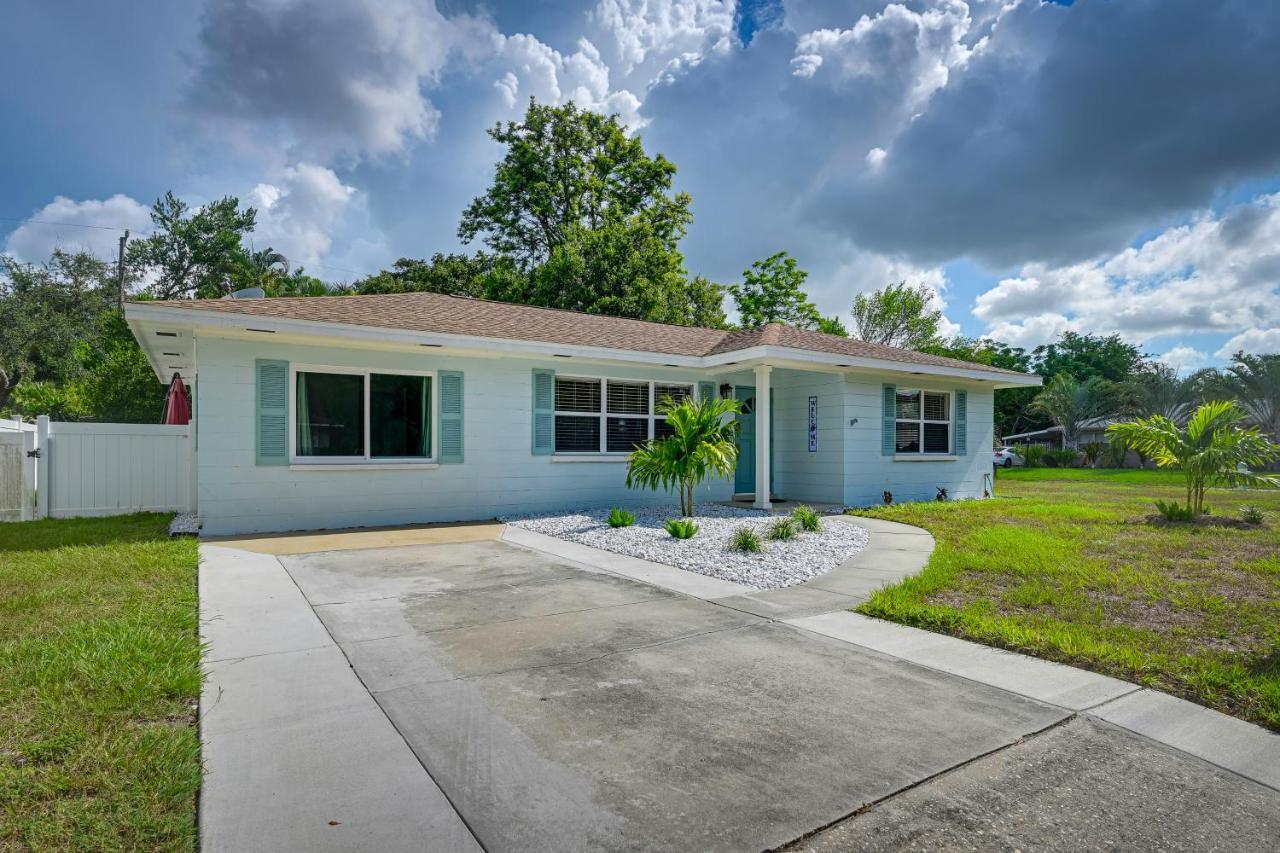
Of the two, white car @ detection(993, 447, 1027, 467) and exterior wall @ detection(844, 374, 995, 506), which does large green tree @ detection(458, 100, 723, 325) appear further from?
white car @ detection(993, 447, 1027, 467)

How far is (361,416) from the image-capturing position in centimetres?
962

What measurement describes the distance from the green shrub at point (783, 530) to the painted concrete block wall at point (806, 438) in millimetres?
4137

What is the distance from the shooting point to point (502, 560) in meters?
7.05


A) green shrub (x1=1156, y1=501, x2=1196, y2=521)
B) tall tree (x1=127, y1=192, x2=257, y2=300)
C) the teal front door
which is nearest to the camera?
green shrub (x1=1156, y1=501, x2=1196, y2=521)

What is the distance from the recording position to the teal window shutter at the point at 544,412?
10.8 metres

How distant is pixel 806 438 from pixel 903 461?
2046 millimetres

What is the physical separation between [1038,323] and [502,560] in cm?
4991

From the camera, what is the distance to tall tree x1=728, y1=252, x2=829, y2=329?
32094mm

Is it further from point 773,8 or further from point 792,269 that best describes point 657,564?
point 792,269

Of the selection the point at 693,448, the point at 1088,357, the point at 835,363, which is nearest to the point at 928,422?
the point at 835,363

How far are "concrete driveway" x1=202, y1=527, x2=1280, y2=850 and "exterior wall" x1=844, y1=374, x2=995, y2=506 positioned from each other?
321 inches

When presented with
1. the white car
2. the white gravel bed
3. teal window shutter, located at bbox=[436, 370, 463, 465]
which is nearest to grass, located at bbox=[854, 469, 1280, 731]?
the white gravel bed

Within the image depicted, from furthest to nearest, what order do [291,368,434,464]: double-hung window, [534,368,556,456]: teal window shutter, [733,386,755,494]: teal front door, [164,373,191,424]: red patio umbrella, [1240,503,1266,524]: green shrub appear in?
1. [733,386,755,494]: teal front door
2. [164,373,191,424]: red patio umbrella
3. [534,368,556,456]: teal window shutter
4. [1240,503,1266,524]: green shrub
5. [291,368,434,464]: double-hung window

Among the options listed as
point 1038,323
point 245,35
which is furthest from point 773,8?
point 1038,323
